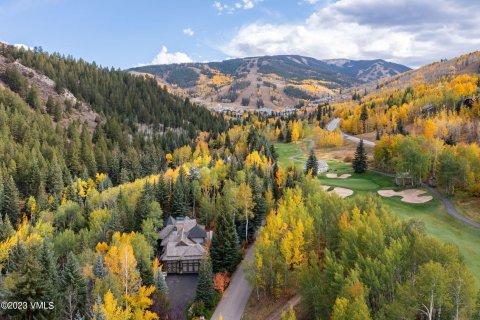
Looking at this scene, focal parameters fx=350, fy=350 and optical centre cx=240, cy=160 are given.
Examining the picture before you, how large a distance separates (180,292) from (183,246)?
8.90 m

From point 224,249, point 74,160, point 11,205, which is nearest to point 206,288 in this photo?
point 224,249

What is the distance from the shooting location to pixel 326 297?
33250mm

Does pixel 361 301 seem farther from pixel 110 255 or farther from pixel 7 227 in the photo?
pixel 7 227

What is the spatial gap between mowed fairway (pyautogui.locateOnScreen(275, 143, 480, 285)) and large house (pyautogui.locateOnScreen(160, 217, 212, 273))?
110 ft

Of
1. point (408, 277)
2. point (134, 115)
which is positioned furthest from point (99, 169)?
point (408, 277)

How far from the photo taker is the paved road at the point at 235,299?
43756 mm

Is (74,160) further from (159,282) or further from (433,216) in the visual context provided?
(433,216)

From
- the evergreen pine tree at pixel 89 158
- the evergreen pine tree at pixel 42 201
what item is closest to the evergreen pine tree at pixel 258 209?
the evergreen pine tree at pixel 42 201

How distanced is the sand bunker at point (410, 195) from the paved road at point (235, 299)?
121ft

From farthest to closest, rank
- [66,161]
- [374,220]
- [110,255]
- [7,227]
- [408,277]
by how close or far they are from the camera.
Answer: [66,161] < [7,227] < [110,255] < [374,220] < [408,277]

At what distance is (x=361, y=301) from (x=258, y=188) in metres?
42.6

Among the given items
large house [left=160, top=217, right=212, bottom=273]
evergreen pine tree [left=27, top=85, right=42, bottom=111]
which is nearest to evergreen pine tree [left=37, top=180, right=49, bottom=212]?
large house [left=160, top=217, right=212, bottom=273]

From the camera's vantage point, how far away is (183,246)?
58.4m

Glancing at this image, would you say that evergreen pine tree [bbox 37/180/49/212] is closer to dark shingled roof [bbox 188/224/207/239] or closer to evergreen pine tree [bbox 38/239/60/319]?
A: dark shingled roof [bbox 188/224/207/239]
